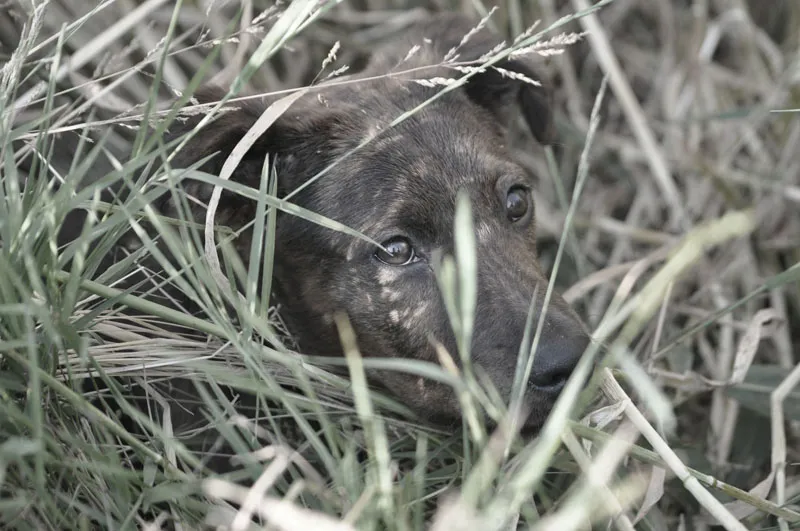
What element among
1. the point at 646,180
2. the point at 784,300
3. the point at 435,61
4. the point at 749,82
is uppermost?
Answer: the point at 435,61

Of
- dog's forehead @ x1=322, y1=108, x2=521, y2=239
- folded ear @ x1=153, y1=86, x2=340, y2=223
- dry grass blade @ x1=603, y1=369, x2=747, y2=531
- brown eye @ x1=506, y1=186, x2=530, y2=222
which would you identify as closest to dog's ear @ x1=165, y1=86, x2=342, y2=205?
folded ear @ x1=153, y1=86, x2=340, y2=223

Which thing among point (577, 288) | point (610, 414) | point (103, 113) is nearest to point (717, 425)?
point (577, 288)

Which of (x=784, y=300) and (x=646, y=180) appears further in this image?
(x=646, y=180)

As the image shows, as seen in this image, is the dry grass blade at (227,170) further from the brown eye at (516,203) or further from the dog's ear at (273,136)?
the brown eye at (516,203)

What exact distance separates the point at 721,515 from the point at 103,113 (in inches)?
102

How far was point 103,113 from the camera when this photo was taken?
11.2ft

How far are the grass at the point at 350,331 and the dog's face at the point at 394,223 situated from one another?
102mm

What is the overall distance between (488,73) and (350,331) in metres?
1.35

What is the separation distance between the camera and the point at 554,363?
2.18 meters

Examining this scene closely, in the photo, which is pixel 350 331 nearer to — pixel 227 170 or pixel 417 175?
pixel 227 170

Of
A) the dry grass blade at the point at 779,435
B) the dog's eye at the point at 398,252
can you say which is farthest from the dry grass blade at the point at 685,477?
the dog's eye at the point at 398,252

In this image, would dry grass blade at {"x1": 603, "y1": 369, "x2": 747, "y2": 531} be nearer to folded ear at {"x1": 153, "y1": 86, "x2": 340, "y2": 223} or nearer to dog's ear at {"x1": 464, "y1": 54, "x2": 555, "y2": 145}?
folded ear at {"x1": 153, "y1": 86, "x2": 340, "y2": 223}

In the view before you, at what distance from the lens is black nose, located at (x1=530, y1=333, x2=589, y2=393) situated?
218 cm

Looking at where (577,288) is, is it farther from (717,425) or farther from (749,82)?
(749,82)
